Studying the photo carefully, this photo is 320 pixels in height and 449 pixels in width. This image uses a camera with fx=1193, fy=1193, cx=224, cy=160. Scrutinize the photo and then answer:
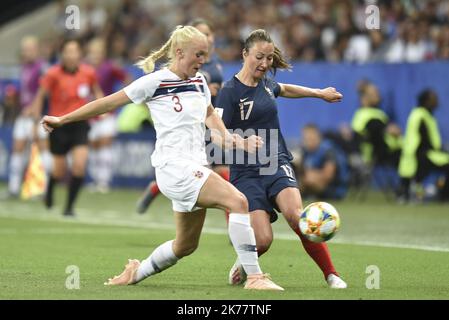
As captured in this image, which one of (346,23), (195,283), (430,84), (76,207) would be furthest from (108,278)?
(346,23)

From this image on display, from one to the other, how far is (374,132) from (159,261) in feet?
38.6

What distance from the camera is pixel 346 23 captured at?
23.4 metres

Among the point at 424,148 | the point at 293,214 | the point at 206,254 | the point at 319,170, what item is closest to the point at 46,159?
the point at 319,170

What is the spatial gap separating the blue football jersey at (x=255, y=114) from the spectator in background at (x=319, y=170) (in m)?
10.4

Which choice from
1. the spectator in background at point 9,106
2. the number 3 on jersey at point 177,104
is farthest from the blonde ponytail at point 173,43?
the spectator in background at point 9,106

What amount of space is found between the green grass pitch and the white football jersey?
1076mm

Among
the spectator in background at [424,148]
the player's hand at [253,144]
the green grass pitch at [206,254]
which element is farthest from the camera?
the spectator in background at [424,148]

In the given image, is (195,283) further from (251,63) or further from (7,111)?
(7,111)

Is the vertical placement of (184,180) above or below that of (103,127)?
below

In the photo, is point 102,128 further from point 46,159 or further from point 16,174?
point 16,174

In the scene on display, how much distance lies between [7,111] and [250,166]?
58.3 feet

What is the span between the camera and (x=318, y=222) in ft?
30.3

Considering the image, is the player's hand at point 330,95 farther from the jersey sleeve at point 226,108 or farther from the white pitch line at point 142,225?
the white pitch line at point 142,225

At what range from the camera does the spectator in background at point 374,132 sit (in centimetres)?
2078
